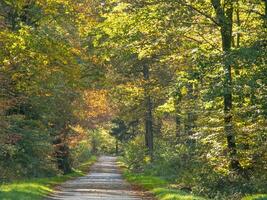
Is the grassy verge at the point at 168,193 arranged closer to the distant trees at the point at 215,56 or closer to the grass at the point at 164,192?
the grass at the point at 164,192

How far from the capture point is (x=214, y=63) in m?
17.1

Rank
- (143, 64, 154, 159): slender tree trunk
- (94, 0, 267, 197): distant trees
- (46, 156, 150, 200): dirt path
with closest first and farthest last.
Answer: (94, 0, 267, 197): distant trees
(46, 156, 150, 200): dirt path
(143, 64, 154, 159): slender tree trunk

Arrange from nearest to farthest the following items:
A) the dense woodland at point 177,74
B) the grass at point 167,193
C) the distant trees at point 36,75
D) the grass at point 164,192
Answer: the grass at point 167,193
the dense woodland at point 177,74
the grass at point 164,192
the distant trees at point 36,75

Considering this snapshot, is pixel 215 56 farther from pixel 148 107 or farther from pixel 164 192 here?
pixel 148 107

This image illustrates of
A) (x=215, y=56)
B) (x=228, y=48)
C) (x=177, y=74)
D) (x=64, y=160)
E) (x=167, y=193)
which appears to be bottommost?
(x=167, y=193)

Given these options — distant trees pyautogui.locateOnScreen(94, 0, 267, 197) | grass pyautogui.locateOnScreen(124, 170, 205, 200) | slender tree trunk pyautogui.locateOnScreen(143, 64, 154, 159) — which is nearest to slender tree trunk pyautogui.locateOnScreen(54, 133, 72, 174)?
slender tree trunk pyautogui.locateOnScreen(143, 64, 154, 159)

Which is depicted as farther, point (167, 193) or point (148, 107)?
point (148, 107)

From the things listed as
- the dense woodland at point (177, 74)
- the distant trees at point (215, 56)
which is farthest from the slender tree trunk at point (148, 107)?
the distant trees at point (215, 56)

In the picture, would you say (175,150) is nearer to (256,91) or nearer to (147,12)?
(147,12)

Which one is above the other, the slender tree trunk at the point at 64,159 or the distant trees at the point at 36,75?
the distant trees at the point at 36,75

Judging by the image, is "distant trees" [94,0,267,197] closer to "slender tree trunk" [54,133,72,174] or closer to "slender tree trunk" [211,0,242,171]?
"slender tree trunk" [211,0,242,171]

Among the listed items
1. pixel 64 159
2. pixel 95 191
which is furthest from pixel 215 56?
pixel 64 159

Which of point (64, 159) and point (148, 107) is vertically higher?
point (148, 107)

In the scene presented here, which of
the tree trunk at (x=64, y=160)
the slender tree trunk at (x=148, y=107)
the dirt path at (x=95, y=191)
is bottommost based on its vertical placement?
the dirt path at (x=95, y=191)
